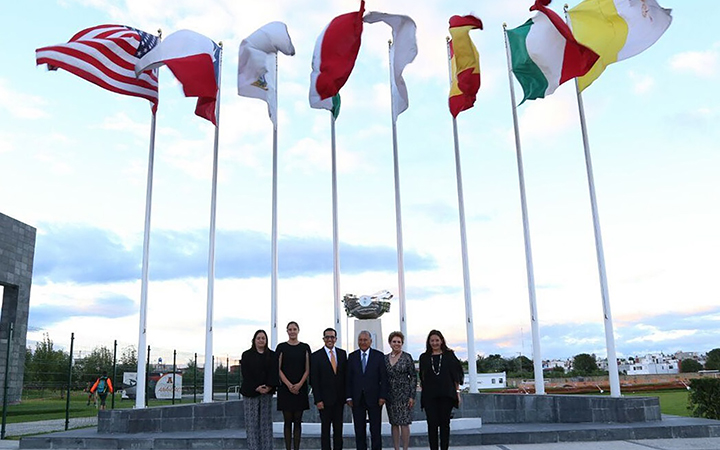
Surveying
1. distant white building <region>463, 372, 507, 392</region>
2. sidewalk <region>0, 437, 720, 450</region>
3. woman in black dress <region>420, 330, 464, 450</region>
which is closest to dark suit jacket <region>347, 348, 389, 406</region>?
woman in black dress <region>420, 330, 464, 450</region>

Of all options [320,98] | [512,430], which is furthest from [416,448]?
[320,98]

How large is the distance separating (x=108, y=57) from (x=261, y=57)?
3265 mm

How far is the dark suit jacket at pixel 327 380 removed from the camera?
7.55 m

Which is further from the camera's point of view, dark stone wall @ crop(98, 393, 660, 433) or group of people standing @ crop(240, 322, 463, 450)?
dark stone wall @ crop(98, 393, 660, 433)

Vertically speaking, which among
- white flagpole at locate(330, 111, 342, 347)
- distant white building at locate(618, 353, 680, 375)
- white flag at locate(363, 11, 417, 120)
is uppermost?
white flag at locate(363, 11, 417, 120)

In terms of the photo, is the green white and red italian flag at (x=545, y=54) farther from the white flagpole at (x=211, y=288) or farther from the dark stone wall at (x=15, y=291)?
the dark stone wall at (x=15, y=291)

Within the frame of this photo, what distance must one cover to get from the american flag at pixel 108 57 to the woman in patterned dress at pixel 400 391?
840 cm

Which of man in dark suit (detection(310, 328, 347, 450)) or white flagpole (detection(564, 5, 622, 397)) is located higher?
white flagpole (detection(564, 5, 622, 397))

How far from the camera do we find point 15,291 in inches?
1081

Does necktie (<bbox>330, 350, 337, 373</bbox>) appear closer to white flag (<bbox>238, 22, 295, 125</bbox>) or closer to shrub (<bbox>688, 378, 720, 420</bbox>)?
white flag (<bbox>238, 22, 295, 125</bbox>)

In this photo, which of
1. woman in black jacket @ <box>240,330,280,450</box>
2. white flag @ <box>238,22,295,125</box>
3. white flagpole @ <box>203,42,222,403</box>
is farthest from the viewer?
white flag @ <box>238,22,295,125</box>

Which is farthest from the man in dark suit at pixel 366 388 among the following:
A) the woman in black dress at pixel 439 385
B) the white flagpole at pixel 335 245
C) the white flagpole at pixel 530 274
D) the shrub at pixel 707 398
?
the shrub at pixel 707 398

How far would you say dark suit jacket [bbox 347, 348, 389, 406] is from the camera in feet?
24.2

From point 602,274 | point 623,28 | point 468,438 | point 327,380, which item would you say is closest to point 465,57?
point 623,28
